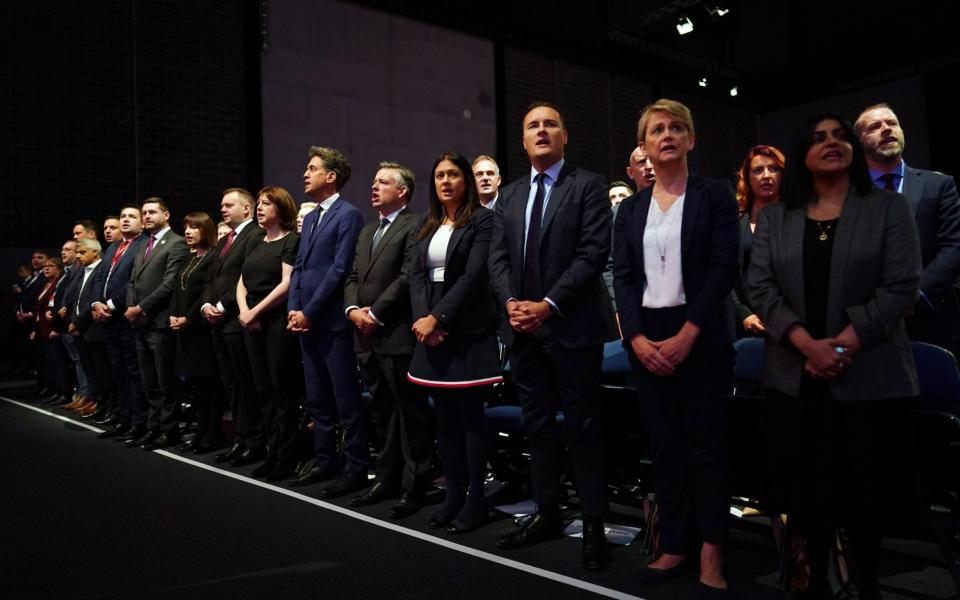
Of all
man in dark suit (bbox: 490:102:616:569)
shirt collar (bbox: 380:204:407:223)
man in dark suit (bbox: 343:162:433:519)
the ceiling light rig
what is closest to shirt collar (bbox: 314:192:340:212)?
man in dark suit (bbox: 343:162:433:519)

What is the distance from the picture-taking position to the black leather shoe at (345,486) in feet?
11.0

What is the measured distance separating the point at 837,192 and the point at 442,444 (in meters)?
1.71

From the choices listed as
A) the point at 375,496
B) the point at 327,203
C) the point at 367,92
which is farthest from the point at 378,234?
the point at 367,92

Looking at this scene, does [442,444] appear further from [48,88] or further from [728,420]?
[48,88]

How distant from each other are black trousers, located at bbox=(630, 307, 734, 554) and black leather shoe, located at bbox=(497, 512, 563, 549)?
49 cm

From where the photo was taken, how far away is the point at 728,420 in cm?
220

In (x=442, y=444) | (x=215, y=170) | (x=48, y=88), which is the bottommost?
(x=442, y=444)

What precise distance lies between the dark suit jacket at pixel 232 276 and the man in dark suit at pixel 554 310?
2038mm

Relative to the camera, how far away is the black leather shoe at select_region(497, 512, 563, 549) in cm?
253

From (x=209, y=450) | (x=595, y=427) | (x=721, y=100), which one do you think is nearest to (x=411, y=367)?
(x=595, y=427)

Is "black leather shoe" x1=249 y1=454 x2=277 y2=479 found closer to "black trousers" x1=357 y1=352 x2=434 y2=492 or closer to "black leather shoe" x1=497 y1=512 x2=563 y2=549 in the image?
"black trousers" x1=357 y1=352 x2=434 y2=492

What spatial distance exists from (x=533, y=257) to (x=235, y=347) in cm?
227

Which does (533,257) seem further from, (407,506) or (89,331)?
(89,331)

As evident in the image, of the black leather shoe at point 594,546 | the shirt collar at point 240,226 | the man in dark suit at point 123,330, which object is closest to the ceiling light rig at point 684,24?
the shirt collar at point 240,226
